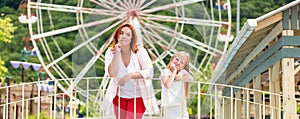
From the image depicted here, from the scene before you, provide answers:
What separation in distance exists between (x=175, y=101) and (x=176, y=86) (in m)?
0.11

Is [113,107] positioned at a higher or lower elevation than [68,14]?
lower

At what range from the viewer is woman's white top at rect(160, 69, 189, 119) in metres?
5.71

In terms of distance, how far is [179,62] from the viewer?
5.64m

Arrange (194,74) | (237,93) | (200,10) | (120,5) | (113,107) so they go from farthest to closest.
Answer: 1. (237,93)
2. (120,5)
3. (200,10)
4. (194,74)
5. (113,107)

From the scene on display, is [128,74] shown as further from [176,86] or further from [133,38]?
[176,86]

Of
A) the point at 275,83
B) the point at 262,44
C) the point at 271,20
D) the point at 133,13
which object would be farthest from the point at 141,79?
the point at 262,44

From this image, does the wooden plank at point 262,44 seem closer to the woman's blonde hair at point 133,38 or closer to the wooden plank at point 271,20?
the wooden plank at point 271,20

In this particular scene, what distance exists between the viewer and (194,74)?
6191 mm

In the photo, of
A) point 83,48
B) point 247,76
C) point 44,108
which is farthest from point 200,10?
point 44,108

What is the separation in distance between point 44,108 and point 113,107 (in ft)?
83.0

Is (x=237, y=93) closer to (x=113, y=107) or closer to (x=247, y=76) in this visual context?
(x=247, y=76)

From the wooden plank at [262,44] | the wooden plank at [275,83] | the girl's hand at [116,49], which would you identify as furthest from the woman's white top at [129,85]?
the wooden plank at [275,83]

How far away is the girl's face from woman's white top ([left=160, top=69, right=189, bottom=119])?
0.03 m

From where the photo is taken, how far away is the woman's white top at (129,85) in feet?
18.2
